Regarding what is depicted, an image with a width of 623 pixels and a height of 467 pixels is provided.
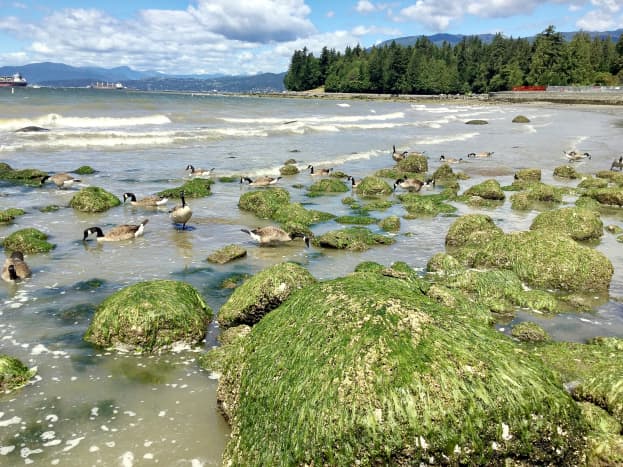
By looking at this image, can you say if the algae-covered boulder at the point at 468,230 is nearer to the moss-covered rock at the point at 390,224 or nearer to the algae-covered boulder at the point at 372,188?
the moss-covered rock at the point at 390,224

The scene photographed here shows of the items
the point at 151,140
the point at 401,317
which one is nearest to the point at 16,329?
the point at 401,317

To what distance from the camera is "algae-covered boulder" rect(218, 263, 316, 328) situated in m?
9.43

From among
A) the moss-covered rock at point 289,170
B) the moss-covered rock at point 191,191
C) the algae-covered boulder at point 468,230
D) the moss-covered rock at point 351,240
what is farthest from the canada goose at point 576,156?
the moss-covered rock at point 191,191

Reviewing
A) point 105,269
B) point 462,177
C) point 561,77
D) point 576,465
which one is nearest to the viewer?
point 576,465

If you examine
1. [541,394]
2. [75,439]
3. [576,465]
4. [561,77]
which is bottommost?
[75,439]

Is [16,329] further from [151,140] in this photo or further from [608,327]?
[151,140]

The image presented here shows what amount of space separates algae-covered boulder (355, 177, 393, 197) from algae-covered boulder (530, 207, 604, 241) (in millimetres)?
8566

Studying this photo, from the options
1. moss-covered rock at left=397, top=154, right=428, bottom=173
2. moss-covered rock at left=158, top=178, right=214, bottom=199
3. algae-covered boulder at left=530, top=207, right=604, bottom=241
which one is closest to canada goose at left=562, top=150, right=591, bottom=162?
moss-covered rock at left=397, top=154, right=428, bottom=173

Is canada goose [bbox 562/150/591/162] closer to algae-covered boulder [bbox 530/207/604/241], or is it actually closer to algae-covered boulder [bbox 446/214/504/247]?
algae-covered boulder [bbox 530/207/604/241]

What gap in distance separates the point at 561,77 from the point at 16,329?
154 meters

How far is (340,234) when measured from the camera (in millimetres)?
15094

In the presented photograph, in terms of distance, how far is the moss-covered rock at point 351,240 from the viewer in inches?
580

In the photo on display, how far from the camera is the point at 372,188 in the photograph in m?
23.6

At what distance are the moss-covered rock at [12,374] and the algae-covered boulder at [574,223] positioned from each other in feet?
49.2
